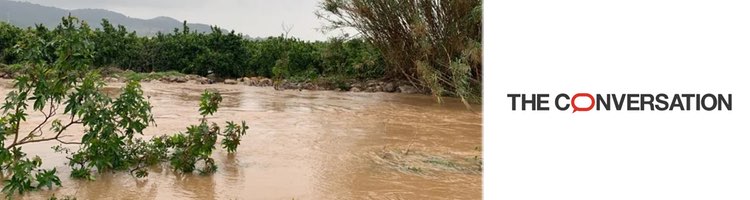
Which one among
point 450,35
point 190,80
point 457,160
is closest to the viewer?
point 457,160

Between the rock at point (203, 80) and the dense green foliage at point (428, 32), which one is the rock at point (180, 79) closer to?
the rock at point (203, 80)

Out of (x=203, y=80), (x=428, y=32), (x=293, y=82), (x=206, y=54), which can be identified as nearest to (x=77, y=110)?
(x=428, y=32)

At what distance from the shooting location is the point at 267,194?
4.61 metres

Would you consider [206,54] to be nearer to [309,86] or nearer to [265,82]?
[265,82]

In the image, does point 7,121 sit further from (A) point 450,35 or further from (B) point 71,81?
(A) point 450,35

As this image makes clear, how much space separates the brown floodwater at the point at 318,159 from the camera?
4.69 metres

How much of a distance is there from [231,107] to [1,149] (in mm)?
5898

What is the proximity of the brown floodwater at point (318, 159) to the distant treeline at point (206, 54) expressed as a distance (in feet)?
20.5

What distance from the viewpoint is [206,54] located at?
17.3 meters

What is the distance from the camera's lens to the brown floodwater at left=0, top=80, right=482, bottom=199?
4.69 meters

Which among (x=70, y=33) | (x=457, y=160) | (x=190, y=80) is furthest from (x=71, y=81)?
(x=190, y=80)

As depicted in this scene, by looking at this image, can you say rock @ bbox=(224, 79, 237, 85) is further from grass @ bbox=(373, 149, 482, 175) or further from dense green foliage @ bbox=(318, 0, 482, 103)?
grass @ bbox=(373, 149, 482, 175)

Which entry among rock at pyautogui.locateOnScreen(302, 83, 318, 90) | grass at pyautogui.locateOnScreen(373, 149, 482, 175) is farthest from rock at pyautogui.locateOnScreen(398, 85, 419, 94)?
grass at pyautogui.locateOnScreen(373, 149, 482, 175)

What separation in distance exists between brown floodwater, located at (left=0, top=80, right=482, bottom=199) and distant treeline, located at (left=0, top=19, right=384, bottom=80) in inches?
246
